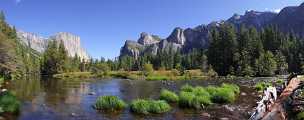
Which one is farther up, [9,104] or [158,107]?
[9,104]

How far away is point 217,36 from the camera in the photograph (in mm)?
137000

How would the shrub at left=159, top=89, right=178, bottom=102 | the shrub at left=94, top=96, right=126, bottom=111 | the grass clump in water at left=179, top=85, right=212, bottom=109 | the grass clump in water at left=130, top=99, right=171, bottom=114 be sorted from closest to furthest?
the grass clump in water at left=130, top=99, right=171, bottom=114 → the shrub at left=94, top=96, right=126, bottom=111 → the grass clump in water at left=179, top=85, right=212, bottom=109 → the shrub at left=159, top=89, right=178, bottom=102

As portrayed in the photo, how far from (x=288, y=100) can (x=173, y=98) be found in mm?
18276

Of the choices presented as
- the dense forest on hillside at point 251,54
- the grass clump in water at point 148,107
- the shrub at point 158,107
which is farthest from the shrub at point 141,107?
the dense forest on hillside at point 251,54

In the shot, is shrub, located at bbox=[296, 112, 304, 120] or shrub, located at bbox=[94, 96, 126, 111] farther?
shrub, located at bbox=[94, 96, 126, 111]

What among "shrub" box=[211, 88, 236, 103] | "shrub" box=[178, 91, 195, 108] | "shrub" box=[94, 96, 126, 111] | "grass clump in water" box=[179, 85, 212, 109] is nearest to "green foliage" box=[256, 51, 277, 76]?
"shrub" box=[211, 88, 236, 103]

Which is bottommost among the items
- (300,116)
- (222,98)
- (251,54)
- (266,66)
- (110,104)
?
(222,98)

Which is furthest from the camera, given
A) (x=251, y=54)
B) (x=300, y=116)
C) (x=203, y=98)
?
(x=251, y=54)

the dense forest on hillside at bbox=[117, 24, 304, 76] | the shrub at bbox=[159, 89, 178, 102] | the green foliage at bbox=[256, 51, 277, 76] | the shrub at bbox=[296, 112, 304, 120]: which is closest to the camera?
the shrub at bbox=[296, 112, 304, 120]

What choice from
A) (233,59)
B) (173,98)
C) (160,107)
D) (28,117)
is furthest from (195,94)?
(233,59)

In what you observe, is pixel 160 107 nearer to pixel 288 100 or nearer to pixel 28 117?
pixel 28 117

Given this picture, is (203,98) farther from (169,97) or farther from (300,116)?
(300,116)

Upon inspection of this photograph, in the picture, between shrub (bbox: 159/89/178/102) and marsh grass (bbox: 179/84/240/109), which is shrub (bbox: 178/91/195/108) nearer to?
marsh grass (bbox: 179/84/240/109)

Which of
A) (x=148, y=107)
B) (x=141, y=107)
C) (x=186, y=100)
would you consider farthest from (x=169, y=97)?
(x=141, y=107)
